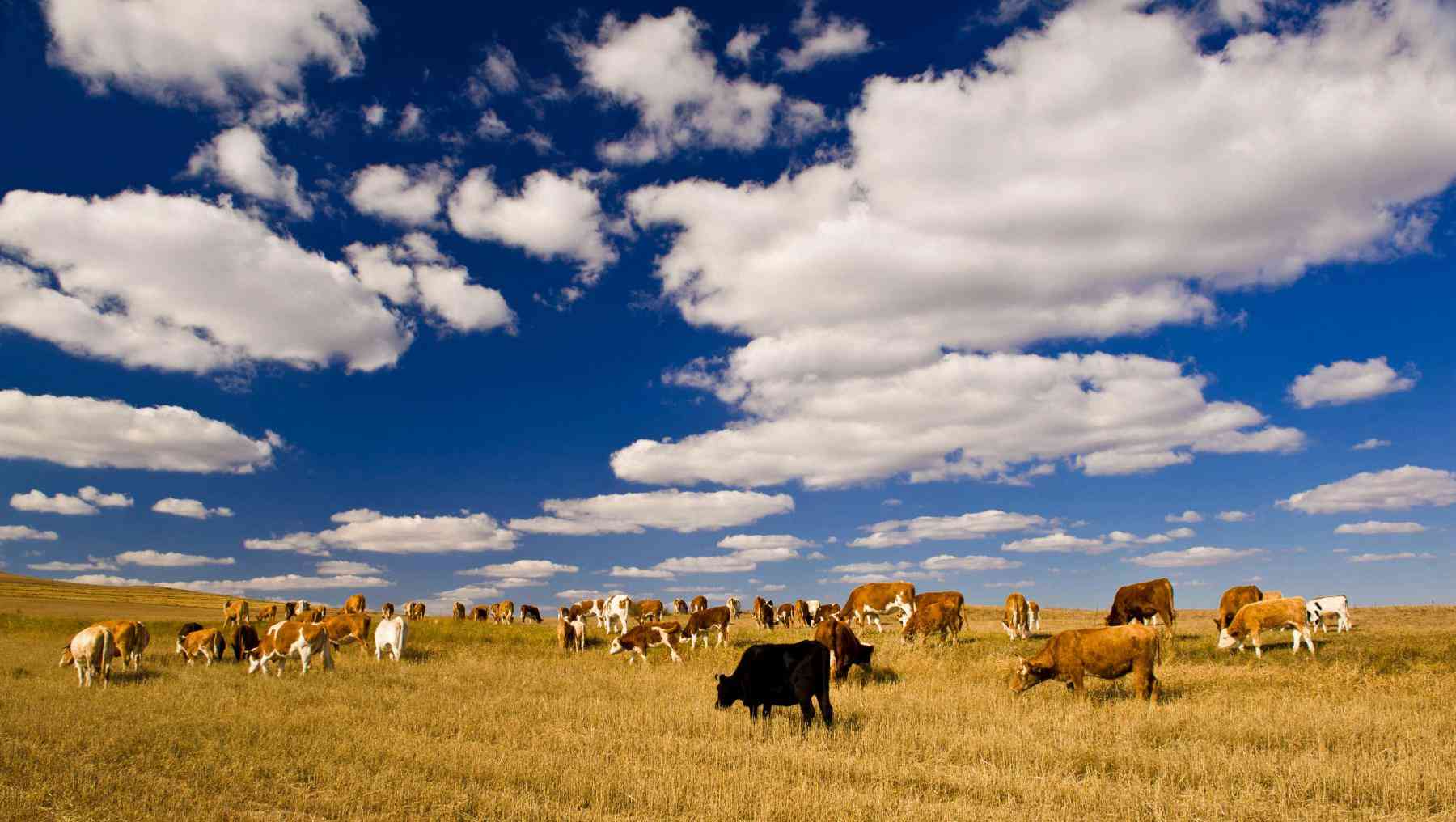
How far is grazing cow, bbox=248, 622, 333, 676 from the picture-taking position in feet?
75.2

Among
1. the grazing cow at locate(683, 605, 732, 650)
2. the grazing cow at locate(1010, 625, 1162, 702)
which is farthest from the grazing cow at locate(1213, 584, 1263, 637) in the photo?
the grazing cow at locate(683, 605, 732, 650)

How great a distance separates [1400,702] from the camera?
52.2ft

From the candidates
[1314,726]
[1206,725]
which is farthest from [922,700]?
[1314,726]

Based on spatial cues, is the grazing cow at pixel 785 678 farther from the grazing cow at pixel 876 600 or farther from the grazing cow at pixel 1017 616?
the grazing cow at pixel 876 600

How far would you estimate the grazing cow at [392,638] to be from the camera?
27031 millimetres

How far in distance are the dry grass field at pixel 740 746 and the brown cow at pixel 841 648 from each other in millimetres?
524

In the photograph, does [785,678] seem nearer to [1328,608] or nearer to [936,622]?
[936,622]

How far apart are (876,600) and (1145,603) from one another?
34.9 feet

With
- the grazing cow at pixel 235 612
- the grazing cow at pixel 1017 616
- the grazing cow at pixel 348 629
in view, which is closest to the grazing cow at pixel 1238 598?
the grazing cow at pixel 1017 616

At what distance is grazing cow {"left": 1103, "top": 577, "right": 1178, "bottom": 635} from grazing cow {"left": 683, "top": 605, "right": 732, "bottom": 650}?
13.5 m

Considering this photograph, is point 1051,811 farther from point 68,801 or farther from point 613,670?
point 613,670

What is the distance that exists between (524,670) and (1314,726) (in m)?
19.2

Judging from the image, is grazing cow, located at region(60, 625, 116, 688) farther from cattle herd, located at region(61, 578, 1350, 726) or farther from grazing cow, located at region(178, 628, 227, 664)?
grazing cow, located at region(178, 628, 227, 664)

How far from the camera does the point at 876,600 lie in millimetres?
34500
